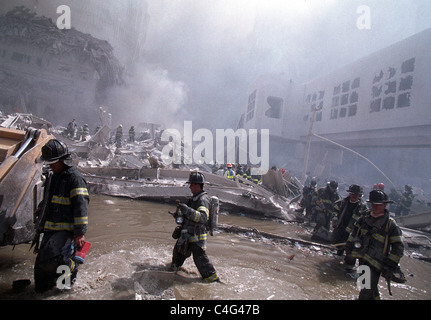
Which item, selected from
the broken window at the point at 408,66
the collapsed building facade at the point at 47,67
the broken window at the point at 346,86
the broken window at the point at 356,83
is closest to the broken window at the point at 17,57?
the collapsed building facade at the point at 47,67

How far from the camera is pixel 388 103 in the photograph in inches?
728

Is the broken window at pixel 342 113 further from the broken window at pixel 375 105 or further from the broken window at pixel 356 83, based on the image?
the broken window at pixel 375 105

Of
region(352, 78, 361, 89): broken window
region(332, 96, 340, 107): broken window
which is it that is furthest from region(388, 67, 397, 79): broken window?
region(332, 96, 340, 107): broken window

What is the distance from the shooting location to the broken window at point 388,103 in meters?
18.2

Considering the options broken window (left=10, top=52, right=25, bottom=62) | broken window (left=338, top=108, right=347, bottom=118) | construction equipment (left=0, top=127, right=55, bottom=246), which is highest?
broken window (left=10, top=52, right=25, bottom=62)

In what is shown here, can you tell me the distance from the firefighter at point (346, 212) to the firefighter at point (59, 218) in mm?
4503

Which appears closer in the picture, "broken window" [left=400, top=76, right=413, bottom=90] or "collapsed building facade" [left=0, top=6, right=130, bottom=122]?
"broken window" [left=400, top=76, right=413, bottom=90]

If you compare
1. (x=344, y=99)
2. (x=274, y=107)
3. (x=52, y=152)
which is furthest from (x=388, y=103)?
(x=52, y=152)

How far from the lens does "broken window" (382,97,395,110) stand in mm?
18172

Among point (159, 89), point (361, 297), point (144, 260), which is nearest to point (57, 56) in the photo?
point (159, 89)

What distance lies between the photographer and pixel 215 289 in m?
2.92

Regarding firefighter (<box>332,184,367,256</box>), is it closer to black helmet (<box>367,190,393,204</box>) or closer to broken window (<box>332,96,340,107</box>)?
black helmet (<box>367,190,393,204</box>)

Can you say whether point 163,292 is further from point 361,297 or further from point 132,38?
point 132,38

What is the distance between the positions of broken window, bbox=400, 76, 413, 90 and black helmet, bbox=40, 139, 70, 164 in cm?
2215
